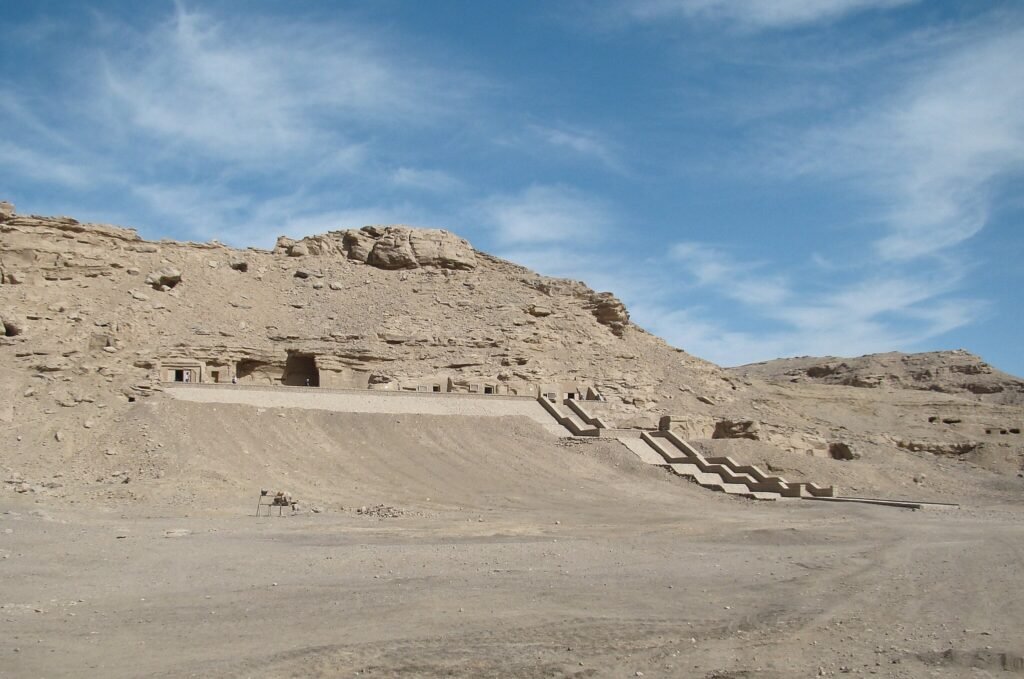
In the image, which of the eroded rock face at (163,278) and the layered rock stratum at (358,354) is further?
the eroded rock face at (163,278)

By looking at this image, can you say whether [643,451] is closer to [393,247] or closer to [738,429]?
[738,429]

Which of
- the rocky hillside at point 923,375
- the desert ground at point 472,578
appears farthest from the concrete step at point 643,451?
the rocky hillside at point 923,375

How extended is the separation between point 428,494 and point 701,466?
8757 millimetres

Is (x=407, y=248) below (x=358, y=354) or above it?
above

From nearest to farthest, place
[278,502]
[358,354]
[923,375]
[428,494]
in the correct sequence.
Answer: [278,502] < [428,494] < [358,354] < [923,375]

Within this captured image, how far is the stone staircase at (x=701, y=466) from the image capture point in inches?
976

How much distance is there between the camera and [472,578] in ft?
39.2

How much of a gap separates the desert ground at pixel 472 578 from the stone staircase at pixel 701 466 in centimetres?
177

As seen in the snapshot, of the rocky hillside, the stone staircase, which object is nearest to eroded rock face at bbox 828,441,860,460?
the stone staircase

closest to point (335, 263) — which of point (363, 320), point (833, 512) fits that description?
point (363, 320)

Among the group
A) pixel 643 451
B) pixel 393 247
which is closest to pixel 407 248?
pixel 393 247

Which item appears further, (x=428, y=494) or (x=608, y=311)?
(x=608, y=311)

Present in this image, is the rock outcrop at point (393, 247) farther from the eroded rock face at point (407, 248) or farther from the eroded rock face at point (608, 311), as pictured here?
the eroded rock face at point (608, 311)

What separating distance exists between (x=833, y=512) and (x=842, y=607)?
11.1 metres
